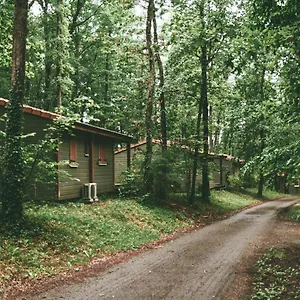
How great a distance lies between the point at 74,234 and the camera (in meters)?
10.8

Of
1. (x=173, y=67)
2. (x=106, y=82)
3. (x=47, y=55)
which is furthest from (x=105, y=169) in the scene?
(x=106, y=82)

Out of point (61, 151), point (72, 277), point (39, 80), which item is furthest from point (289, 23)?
point (39, 80)

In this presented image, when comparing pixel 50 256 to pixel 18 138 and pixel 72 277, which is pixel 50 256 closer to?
pixel 72 277

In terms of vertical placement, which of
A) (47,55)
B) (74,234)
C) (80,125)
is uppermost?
(47,55)

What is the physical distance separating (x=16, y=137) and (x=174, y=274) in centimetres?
554

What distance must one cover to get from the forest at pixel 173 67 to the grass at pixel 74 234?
1369mm

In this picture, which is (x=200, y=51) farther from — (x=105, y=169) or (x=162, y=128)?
(x=105, y=169)

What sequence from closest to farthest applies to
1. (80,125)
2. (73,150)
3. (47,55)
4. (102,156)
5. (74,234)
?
(74,234)
(80,125)
(73,150)
(102,156)
(47,55)

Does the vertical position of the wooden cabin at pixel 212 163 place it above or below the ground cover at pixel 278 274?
above

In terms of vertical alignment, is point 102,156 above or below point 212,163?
above

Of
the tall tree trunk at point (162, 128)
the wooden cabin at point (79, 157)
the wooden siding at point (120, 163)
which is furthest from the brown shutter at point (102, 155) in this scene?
the tall tree trunk at point (162, 128)

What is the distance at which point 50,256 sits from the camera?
8977mm

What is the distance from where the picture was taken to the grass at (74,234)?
27.1ft

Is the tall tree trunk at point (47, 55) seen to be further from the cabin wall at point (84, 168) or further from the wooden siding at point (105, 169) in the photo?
the cabin wall at point (84, 168)
